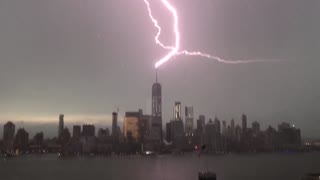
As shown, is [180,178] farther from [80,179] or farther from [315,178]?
[315,178]

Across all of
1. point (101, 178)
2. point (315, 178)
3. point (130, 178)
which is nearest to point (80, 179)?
point (101, 178)

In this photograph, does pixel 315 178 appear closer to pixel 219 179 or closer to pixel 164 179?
pixel 219 179

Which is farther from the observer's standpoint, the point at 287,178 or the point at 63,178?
the point at 63,178

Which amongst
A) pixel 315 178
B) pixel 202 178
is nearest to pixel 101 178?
pixel 202 178

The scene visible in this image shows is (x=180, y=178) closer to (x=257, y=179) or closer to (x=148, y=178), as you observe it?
(x=148, y=178)

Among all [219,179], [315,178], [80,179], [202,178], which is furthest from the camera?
[80,179]

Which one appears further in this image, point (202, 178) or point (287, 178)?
point (287, 178)

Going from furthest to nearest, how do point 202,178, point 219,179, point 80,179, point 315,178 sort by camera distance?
point 80,179
point 219,179
point 202,178
point 315,178

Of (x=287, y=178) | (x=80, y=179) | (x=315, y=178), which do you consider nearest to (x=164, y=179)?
(x=80, y=179)
